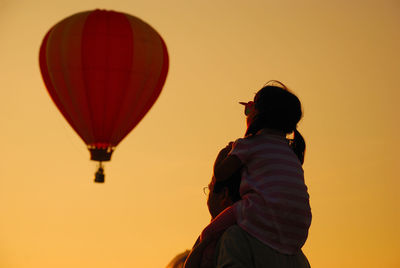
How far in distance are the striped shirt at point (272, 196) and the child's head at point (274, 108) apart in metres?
0.11

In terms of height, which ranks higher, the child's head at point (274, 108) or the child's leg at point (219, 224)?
the child's head at point (274, 108)

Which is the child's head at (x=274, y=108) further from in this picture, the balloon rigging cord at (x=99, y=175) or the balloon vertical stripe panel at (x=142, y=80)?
the balloon rigging cord at (x=99, y=175)

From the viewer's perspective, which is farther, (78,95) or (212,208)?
(78,95)

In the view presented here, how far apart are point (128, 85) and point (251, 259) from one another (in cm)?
1623

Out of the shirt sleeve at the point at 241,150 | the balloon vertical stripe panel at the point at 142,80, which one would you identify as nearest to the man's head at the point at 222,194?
the shirt sleeve at the point at 241,150

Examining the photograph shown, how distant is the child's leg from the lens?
5.38 metres

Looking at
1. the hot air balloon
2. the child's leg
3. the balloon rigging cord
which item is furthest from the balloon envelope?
the child's leg

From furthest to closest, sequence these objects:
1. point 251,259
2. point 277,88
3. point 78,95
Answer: point 78,95 < point 277,88 < point 251,259

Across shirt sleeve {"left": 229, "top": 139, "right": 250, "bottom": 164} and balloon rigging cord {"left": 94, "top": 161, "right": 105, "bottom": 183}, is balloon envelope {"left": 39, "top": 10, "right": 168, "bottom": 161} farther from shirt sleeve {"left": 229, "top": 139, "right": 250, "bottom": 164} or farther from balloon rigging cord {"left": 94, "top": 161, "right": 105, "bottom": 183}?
shirt sleeve {"left": 229, "top": 139, "right": 250, "bottom": 164}

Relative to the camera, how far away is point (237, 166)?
5.46 metres

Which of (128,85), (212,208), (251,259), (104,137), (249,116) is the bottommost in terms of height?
(251,259)

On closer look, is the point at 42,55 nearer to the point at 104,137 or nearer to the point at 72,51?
the point at 72,51

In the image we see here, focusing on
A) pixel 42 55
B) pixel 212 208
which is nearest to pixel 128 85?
pixel 42 55

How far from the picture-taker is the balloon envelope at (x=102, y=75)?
21.0m
